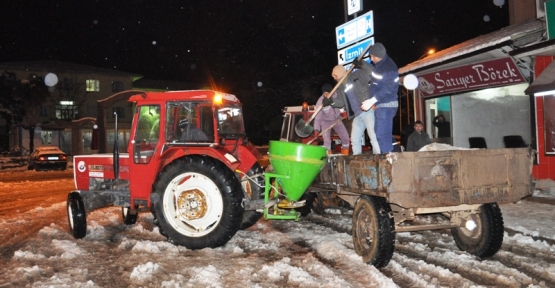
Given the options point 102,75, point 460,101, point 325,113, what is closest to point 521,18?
point 460,101

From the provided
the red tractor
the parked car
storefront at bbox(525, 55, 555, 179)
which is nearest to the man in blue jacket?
the red tractor

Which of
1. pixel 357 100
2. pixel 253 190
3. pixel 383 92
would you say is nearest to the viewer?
pixel 383 92

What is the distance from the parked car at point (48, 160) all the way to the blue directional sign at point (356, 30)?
1883 cm

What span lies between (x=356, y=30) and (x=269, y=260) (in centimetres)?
1184

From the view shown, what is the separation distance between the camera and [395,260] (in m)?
6.10

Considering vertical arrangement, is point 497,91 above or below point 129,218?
above

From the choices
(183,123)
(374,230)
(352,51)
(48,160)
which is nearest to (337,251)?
(374,230)

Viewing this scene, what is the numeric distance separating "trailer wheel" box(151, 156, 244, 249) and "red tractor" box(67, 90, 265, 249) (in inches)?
0.5

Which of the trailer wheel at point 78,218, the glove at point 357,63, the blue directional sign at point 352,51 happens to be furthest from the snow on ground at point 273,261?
the blue directional sign at point 352,51

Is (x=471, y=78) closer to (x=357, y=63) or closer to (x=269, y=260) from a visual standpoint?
(x=357, y=63)

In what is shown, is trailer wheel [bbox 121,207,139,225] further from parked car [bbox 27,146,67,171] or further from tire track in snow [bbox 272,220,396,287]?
parked car [bbox 27,146,67,171]

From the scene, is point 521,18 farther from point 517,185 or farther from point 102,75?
point 102,75

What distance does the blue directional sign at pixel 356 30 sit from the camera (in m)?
15.9

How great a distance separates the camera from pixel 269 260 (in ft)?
20.4
